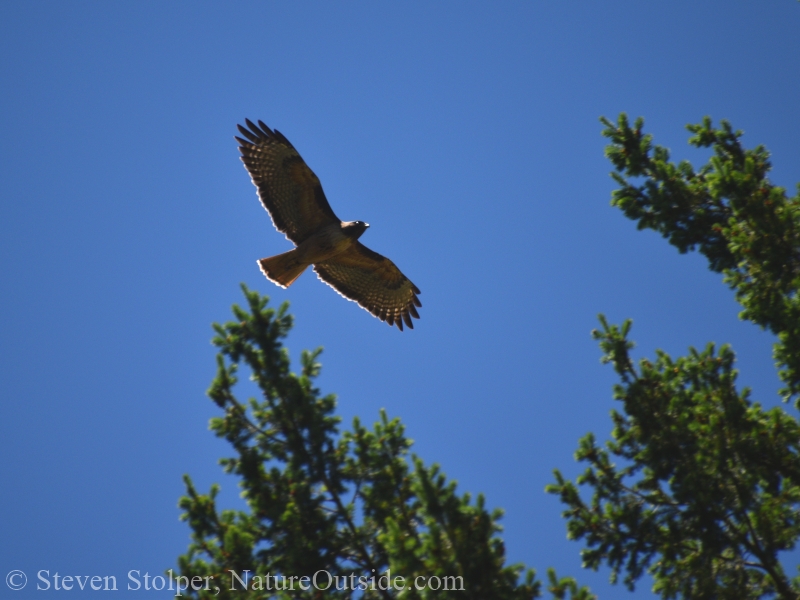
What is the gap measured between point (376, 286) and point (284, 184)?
242 cm

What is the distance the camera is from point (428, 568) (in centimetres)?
533

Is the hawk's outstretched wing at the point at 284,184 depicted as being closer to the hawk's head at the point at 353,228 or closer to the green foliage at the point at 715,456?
the hawk's head at the point at 353,228

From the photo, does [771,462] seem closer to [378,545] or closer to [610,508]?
[610,508]

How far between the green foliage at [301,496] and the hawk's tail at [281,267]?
127 inches

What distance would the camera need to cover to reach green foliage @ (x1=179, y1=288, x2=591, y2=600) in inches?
217

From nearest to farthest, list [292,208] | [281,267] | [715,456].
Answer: [715,456], [281,267], [292,208]

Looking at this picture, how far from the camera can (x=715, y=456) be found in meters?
6.57

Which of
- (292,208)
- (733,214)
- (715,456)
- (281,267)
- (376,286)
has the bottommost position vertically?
(715,456)

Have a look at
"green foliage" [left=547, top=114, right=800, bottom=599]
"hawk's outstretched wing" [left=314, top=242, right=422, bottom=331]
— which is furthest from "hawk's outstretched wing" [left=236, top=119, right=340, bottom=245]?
"green foliage" [left=547, top=114, right=800, bottom=599]

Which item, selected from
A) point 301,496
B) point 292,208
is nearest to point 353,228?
point 292,208

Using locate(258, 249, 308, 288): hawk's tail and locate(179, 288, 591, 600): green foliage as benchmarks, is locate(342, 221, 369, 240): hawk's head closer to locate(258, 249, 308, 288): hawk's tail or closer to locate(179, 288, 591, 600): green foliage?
locate(258, 249, 308, 288): hawk's tail

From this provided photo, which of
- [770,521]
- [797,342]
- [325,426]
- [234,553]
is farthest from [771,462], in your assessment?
[234,553]

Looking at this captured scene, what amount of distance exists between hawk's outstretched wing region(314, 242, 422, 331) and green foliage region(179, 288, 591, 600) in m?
4.58

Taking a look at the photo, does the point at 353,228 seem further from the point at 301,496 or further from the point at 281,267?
the point at 301,496
